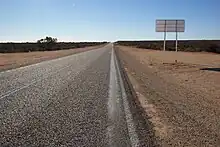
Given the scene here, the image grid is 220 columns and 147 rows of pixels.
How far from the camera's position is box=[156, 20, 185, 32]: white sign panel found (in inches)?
3159

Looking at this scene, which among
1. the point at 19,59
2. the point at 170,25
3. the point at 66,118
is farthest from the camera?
the point at 170,25

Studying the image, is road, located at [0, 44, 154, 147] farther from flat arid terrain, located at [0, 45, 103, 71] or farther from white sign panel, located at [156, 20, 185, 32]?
white sign panel, located at [156, 20, 185, 32]

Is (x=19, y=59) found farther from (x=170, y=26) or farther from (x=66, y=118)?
(x=170, y=26)

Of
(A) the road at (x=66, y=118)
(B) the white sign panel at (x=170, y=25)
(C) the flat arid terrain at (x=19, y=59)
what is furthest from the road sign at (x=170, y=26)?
(A) the road at (x=66, y=118)

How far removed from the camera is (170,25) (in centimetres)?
8112

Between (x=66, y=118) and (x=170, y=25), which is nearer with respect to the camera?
(x=66, y=118)

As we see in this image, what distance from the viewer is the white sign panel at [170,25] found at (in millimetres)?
80250

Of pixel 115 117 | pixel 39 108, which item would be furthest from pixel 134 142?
pixel 39 108

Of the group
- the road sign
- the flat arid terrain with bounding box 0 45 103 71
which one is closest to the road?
the flat arid terrain with bounding box 0 45 103 71

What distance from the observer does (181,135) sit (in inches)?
272

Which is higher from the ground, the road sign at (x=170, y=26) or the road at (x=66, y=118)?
the road sign at (x=170, y=26)

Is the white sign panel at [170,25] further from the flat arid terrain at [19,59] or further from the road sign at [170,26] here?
the flat arid terrain at [19,59]

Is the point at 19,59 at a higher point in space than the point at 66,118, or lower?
lower

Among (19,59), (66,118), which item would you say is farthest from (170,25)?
(66,118)
